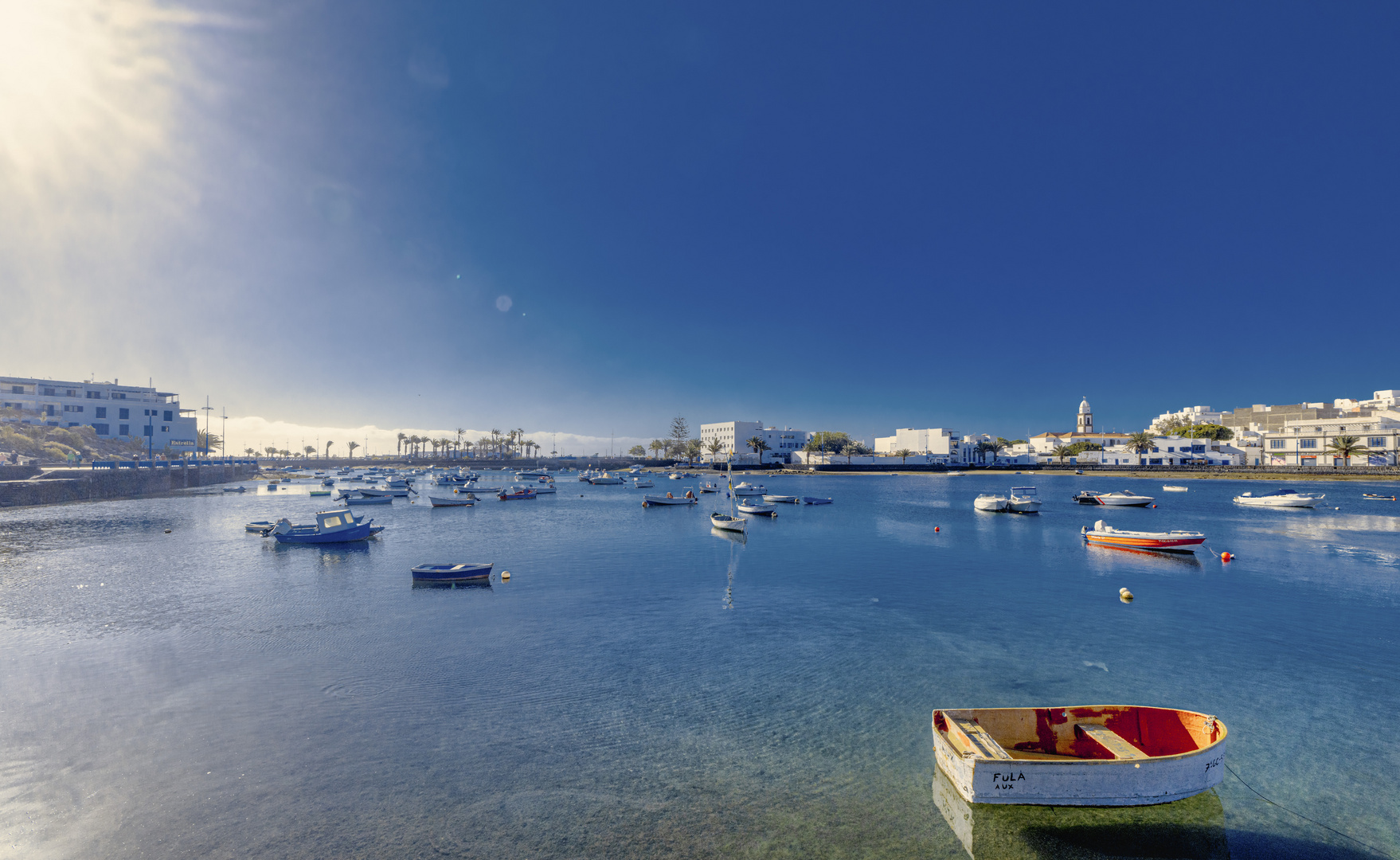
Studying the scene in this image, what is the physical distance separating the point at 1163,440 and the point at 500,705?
187429 millimetres

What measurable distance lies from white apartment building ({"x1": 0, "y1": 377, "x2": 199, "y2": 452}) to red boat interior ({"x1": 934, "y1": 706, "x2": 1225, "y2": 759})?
13897cm

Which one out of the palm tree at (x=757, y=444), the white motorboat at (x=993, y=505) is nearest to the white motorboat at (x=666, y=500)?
the white motorboat at (x=993, y=505)

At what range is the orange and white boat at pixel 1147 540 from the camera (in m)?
37.1

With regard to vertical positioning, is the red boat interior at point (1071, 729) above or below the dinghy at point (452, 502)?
above

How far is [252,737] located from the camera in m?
12.8

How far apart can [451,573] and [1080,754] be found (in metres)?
26.7

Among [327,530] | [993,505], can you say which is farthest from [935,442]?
[327,530]

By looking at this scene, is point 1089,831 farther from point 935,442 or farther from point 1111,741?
point 935,442

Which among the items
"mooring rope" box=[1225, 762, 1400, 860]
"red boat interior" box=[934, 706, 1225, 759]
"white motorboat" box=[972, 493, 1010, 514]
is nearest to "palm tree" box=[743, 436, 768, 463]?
"white motorboat" box=[972, 493, 1010, 514]

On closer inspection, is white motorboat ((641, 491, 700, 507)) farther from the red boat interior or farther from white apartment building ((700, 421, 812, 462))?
white apartment building ((700, 421, 812, 462))

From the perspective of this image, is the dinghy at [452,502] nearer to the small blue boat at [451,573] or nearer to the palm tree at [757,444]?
the small blue boat at [451,573]

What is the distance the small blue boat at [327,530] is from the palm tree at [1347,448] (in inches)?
6736

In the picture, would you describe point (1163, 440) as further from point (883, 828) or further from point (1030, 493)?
point (883, 828)

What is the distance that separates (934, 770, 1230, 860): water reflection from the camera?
9102mm
